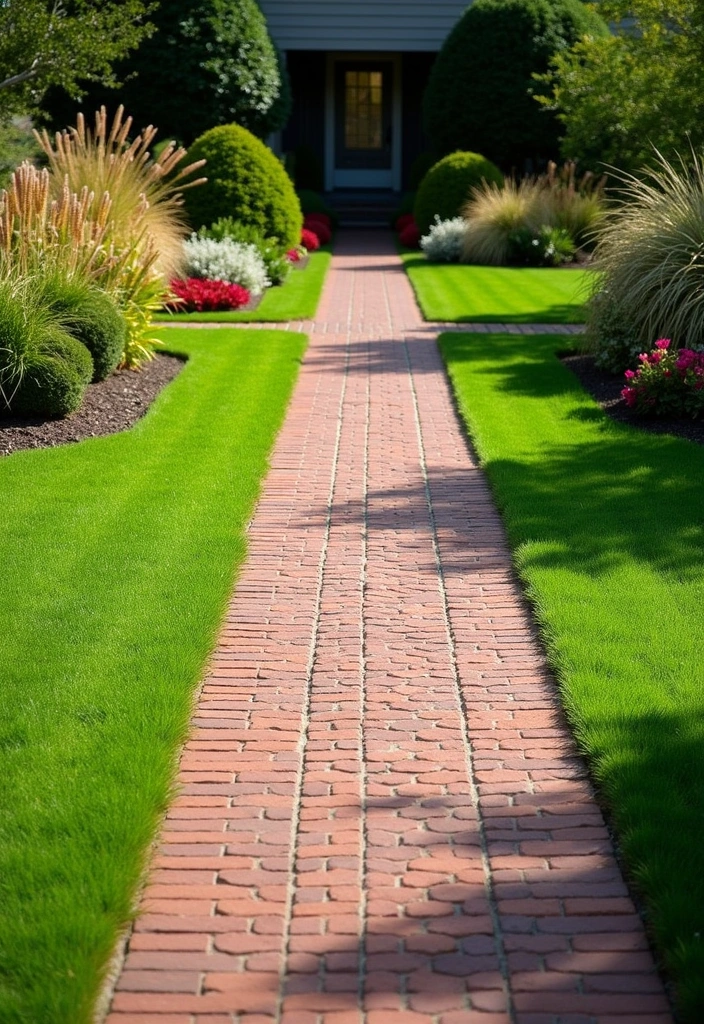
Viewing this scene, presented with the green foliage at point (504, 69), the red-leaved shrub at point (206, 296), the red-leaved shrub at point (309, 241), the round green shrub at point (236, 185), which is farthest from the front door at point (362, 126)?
the red-leaved shrub at point (206, 296)

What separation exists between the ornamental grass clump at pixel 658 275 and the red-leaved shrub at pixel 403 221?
15300 mm

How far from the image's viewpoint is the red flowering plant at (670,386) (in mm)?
9391

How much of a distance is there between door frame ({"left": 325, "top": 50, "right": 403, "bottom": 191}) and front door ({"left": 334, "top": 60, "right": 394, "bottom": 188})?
0.03 meters

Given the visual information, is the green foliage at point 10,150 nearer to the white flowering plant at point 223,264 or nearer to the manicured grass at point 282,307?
the white flowering plant at point 223,264

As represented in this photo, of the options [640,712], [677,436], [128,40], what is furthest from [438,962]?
[128,40]

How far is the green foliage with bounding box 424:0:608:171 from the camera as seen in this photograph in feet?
80.2

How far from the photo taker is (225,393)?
10633 mm

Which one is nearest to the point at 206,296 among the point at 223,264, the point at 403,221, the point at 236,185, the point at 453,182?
the point at 223,264

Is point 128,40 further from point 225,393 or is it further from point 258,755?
point 258,755

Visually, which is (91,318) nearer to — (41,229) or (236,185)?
(41,229)

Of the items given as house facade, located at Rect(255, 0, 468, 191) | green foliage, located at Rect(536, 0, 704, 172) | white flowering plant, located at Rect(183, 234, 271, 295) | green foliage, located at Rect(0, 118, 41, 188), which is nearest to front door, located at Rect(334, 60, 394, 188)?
house facade, located at Rect(255, 0, 468, 191)

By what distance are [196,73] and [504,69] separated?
6647mm

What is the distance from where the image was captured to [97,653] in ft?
17.0

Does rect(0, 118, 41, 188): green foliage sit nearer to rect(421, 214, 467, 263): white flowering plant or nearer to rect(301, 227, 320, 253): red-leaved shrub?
rect(301, 227, 320, 253): red-leaved shrub
